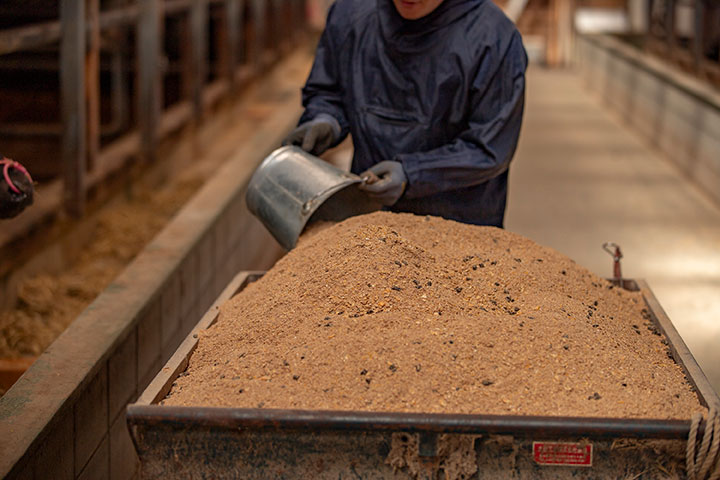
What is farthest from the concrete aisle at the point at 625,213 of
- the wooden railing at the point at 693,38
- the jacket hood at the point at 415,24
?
the jacket hood at the point at 415,24

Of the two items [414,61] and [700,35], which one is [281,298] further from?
[700,35]

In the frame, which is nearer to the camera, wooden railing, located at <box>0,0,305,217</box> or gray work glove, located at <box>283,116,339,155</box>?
gray work glove, located at <box>283,116,339,155</box>

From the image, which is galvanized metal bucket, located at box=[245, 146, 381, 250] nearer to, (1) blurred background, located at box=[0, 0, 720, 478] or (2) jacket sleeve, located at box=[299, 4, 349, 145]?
(2) jacket sleeve, located at box=[299, 4, 349, 145]

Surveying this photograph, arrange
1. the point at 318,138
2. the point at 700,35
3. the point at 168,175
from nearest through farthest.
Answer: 1. the point at 318,138
2. the point at 168,175
3. the point at 700,35

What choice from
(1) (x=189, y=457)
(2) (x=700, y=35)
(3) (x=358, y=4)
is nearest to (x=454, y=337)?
(1) (x=189, y=457)

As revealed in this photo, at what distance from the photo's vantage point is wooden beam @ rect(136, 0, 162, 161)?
5184mm

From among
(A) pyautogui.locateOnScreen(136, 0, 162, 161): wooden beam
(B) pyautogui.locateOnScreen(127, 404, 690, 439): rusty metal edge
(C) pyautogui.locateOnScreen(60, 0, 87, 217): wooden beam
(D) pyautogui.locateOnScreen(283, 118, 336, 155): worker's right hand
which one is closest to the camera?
(B) pyautogui.locateOnScreen(127, 404, 690, 439): rusty metal edge

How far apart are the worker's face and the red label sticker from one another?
51.1 inches

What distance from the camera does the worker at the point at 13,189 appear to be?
1.87 metres

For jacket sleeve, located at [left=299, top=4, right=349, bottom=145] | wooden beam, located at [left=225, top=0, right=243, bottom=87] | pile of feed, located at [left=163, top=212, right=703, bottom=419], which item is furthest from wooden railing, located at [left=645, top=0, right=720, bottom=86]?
pile of feed, located at [left=163, top=212, right=703, bottom=419]

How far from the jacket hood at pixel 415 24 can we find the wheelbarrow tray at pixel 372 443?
1.28 metres

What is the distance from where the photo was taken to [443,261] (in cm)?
198

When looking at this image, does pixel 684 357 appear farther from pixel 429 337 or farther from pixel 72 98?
pixel 72 98

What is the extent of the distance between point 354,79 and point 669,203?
12.8 ft
